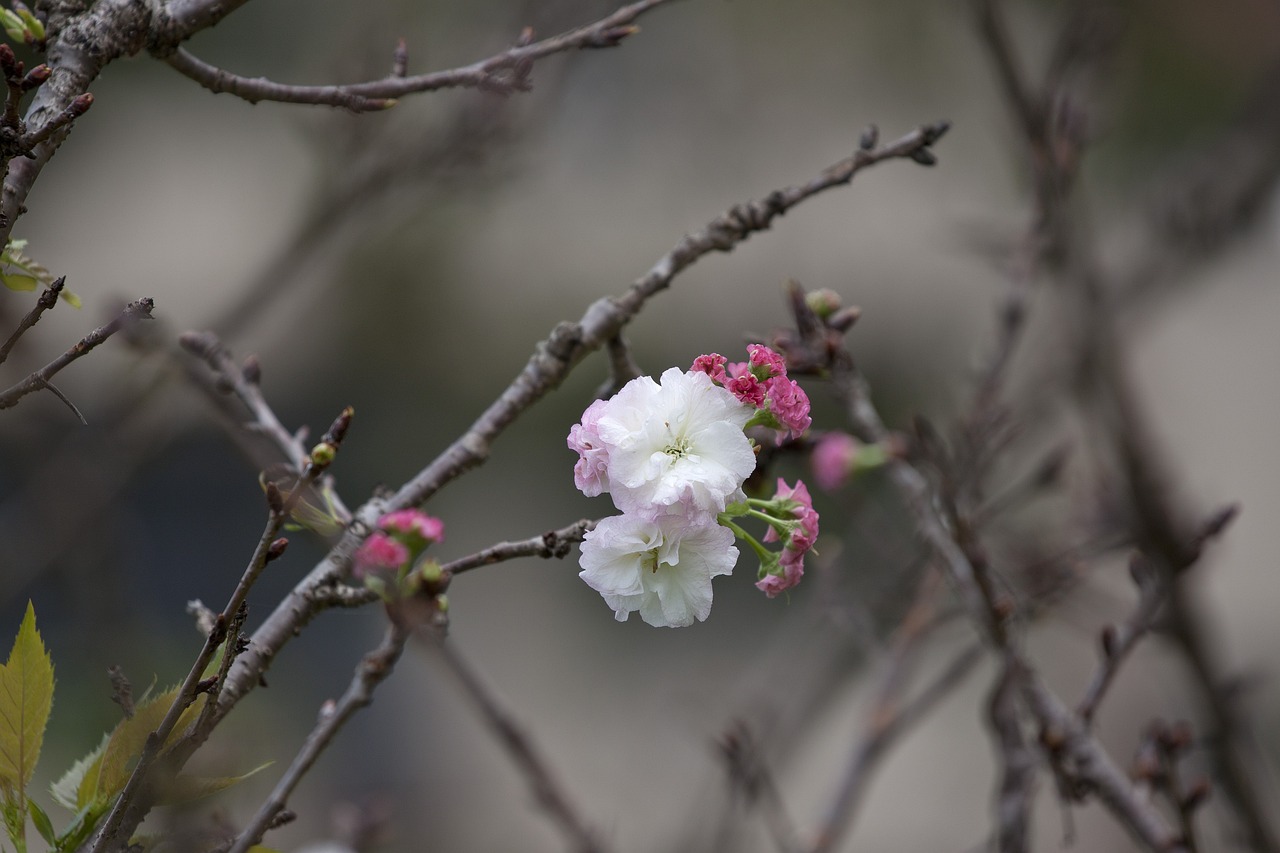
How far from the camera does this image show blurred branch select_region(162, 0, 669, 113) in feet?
2.59

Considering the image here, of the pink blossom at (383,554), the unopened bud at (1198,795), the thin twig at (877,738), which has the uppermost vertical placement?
the pink blossom at (383,554)

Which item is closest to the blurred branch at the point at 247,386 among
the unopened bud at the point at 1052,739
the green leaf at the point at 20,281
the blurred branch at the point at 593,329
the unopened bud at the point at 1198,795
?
the blurred branch at the point at 593,329

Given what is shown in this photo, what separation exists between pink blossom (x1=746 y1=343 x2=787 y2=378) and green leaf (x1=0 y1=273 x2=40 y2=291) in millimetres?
483

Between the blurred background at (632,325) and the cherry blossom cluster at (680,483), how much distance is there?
6.92 ft

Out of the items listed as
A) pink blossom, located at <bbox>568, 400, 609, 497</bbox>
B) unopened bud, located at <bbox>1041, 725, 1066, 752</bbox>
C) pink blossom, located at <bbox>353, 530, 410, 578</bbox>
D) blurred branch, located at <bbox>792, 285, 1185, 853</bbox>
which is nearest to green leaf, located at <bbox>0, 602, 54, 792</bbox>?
pink blossom, located at <bbox>353, 530, 410, 578</bbox>

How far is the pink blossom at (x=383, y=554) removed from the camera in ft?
1.74

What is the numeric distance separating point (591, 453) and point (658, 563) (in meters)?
0.08

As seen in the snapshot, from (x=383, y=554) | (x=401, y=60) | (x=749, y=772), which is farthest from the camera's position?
(x=749, y=772)

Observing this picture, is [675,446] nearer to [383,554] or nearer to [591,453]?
[591,453]

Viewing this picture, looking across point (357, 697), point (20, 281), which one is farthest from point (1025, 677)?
point (20, 281)

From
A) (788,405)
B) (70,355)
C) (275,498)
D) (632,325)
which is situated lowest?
(632,325)

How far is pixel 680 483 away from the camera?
1.99 feet

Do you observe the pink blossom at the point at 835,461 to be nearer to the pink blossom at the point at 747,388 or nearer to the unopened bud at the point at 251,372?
the pink blossom at the point at 747,388

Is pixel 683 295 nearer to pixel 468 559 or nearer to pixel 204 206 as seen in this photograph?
pixel 204 206
